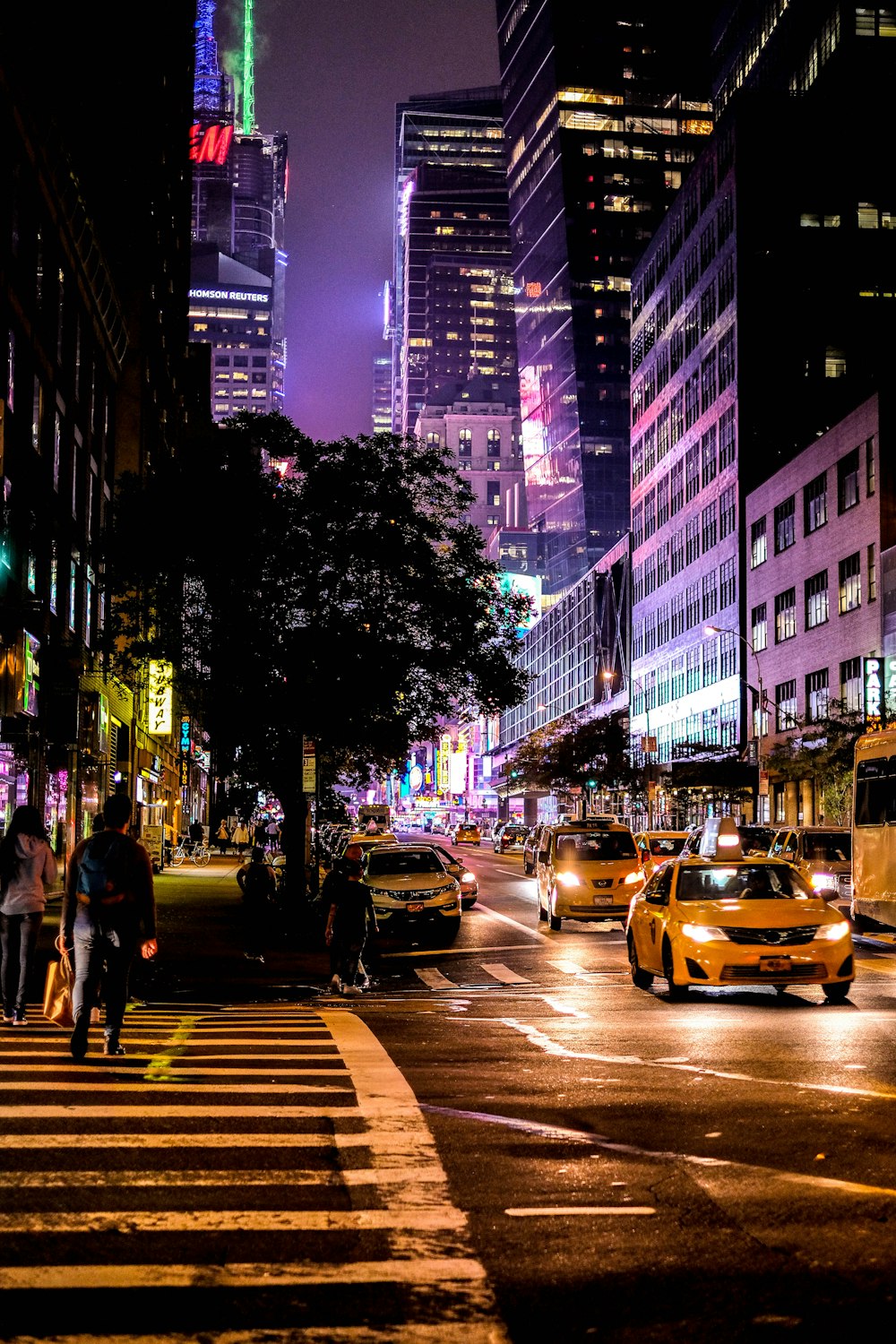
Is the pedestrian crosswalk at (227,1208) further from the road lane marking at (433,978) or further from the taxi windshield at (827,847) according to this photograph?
the taxi windshield at (827,847)

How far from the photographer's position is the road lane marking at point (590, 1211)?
6586mm

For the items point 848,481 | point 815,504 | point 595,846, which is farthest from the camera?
point 815,504

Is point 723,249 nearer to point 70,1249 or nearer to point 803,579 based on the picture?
point 803,579

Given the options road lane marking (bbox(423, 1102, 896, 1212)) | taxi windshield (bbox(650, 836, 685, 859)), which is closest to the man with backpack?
road lane marking (bbox(423, 1102, 896, 1212))

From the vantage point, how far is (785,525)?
261 ft

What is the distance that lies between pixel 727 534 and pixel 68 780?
184 feet

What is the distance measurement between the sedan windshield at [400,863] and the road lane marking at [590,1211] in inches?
793

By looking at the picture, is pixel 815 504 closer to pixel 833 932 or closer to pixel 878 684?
pixel 878 684

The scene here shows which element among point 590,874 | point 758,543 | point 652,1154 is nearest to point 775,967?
point 652,1154

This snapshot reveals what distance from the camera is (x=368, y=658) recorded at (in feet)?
108

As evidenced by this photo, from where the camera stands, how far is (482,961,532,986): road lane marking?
20.5 m

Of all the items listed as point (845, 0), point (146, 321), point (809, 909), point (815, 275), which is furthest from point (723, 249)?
point (809, 909)

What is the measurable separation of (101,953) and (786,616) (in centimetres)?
7063

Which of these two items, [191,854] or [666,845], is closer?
[666,845]
